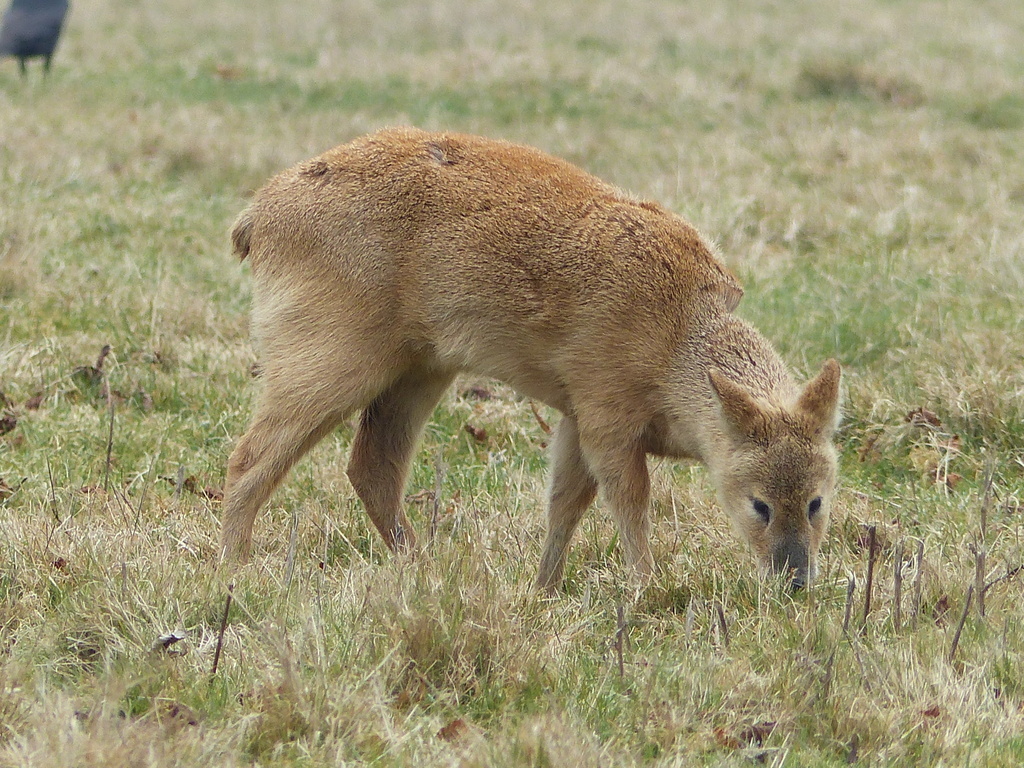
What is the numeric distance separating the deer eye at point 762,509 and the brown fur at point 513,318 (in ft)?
0.14

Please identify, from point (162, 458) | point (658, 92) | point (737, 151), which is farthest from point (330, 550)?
point (658, 92)

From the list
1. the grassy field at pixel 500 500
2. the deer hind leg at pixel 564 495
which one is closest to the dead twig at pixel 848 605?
the grassy field at pixel 500 500

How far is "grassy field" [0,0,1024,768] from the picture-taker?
3.84m

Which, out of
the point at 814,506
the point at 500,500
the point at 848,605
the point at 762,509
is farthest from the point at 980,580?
the point at 500,500

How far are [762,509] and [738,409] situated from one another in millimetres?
370

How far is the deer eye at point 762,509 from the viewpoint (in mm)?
4723

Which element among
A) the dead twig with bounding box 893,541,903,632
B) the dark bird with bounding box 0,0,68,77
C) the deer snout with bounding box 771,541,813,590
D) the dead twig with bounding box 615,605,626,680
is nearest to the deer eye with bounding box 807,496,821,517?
the deer snout with bounding box 771,541,813,590

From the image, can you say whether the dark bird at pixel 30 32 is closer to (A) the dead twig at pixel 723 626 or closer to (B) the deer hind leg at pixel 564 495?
(B) the deer hind leg at pixel 564 495

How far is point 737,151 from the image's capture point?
11.7 m

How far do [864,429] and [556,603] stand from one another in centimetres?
242

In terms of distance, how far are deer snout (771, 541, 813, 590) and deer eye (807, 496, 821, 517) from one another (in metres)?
0.13

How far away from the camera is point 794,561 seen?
15.2ft

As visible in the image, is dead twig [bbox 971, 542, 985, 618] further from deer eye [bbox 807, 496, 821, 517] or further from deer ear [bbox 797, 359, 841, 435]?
→ deer ear [bbox 797, 359, 841, 435]

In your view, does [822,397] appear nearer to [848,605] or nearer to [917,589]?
[917,589]
